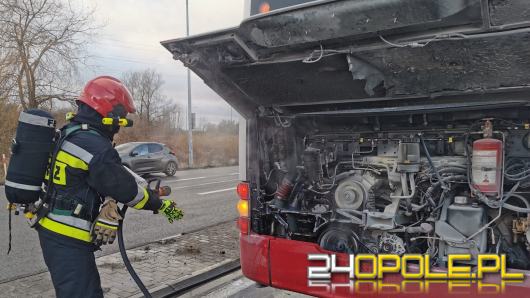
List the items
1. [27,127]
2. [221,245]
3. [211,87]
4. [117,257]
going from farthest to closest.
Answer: [221,245]
[117,257]
[211,87]
[27,127]

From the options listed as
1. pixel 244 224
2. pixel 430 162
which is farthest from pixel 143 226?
pixel 430 162

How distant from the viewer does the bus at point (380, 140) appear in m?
2.32

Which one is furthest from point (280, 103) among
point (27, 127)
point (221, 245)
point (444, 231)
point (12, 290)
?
point (12, 290)

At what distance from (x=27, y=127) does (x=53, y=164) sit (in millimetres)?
269

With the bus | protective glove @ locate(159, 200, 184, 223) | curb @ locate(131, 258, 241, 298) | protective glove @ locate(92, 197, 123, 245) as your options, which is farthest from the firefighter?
curb @ locate(131, 258, 241, 298)

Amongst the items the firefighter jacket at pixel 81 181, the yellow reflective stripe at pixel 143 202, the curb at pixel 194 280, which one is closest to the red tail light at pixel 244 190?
the yellow reflective stripe at pixel 143 202

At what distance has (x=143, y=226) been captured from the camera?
23.3ft

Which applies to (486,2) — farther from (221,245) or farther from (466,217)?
(221,245)

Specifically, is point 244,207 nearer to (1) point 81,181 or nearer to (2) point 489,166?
(1) point 81,181

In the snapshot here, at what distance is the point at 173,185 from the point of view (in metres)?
13.4

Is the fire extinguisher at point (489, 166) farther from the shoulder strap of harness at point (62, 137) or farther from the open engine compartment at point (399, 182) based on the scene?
the shoulder strap of harness at point (62, 137)

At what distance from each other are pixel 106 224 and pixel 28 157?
0.61 meters

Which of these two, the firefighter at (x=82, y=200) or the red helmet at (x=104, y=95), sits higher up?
the red helmet at (x=104, y=95)

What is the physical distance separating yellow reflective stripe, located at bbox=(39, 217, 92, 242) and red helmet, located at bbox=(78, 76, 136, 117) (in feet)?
2.47
